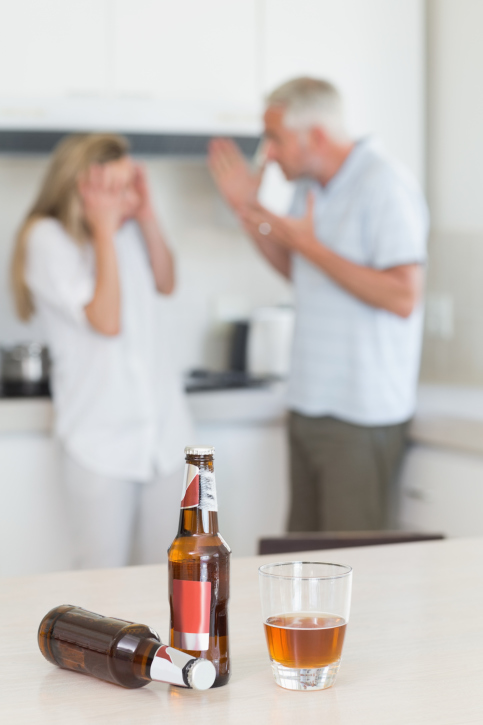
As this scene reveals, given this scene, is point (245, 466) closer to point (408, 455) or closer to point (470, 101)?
point (408, 455)

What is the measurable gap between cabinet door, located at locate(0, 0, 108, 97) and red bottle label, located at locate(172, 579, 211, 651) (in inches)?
85.4

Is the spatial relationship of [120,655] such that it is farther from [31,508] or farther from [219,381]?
[219,381]

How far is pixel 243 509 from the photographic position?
7.97 feet

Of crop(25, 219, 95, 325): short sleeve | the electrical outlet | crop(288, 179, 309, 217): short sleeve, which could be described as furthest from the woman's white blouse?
the electrical outlet

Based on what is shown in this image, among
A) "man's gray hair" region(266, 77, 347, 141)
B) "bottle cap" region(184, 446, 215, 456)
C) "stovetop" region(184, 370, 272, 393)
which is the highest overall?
"man's gray hair" region(266, 77, 347, 141)

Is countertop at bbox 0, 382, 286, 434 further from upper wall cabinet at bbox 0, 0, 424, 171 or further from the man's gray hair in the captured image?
upper wall cabinet at bbox 0, 0, 424, 171

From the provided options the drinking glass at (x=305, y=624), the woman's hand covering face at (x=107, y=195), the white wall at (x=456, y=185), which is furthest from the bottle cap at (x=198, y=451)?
the white wall at (x=456, y=185)

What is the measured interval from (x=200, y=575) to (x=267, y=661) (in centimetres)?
11

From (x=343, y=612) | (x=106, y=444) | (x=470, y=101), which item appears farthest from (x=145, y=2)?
(x=343, y=612)

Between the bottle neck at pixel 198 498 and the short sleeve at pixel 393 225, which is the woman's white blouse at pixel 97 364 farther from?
the bottle neck at pixel 198 498

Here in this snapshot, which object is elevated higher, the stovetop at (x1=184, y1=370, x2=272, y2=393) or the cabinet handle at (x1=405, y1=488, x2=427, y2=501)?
the stovetop at (x1=184, y1=370, x2=272, y2=393)

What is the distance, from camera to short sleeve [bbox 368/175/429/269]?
2043 mm

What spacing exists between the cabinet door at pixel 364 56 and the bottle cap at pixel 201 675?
2395 mm

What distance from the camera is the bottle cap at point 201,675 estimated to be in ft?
2.07
